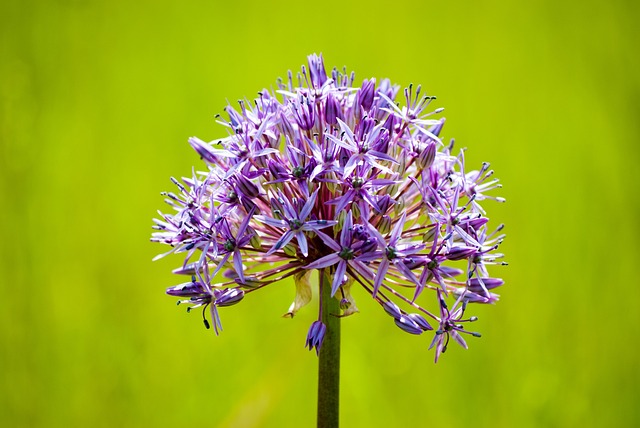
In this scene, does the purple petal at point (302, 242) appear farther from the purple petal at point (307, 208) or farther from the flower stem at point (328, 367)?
the flower stem at point (328, 367)

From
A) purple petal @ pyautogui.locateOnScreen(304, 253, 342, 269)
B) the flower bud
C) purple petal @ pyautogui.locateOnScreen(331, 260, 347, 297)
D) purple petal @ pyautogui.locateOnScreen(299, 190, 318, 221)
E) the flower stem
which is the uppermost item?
purple petal @ pyautogui.locateOnScreen(299, 190, 318, 221)

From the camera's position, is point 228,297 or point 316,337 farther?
point 228,297

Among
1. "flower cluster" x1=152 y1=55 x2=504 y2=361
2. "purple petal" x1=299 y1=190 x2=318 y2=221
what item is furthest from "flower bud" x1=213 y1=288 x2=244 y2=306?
"purple petal" x1=299 y1=190 x2=318 y2=221

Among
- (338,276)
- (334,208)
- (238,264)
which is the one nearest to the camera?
(338,276)

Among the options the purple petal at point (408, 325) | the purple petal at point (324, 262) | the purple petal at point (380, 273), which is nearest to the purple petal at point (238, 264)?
the purple petal at point (324, 262)

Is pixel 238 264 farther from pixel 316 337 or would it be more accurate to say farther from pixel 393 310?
pixel 393 310

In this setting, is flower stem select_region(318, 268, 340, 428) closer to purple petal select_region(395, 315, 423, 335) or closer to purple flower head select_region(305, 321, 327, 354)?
purple flower head select_region(305, 321, 327, 354)

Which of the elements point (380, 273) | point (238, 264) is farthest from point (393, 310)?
point (238, 264)
